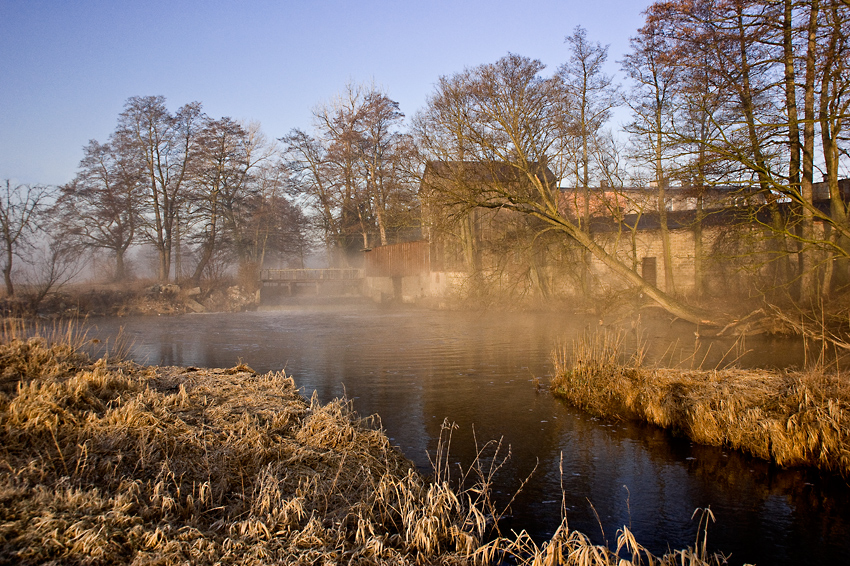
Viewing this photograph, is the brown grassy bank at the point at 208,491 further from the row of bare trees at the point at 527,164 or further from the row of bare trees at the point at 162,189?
the row of bare trees at the point at 162,189

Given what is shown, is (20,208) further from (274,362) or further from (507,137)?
(507,137)

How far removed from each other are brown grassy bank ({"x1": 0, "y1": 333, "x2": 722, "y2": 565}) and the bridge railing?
33.5 metres

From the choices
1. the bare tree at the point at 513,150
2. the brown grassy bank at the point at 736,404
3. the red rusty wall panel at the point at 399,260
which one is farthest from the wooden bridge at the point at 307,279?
the brown grassy bank at the point at 736,404

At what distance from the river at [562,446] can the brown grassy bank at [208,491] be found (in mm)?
479

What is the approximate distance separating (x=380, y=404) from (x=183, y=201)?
28.4 metres

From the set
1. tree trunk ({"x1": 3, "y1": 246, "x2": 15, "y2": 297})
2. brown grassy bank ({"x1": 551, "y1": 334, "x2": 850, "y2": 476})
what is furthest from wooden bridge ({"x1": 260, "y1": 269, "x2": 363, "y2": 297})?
brown grassy bank ({"x1": 551, "y1": 334, "x2": 850, "y2": 476})

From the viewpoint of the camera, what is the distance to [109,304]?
28.0 metres

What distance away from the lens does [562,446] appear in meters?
7.00

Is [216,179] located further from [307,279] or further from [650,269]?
[650,269]

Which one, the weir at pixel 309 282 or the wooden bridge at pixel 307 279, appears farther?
the wooden bridge at pixel 307 279

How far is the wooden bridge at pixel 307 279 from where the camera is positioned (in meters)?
39.8

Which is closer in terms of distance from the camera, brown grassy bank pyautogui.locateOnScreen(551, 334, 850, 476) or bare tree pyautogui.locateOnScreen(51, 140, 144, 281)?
brown grassy bank pyautogui.locateOnScreen(551, 334, 850, 476)

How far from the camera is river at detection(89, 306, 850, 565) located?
16.0 ft

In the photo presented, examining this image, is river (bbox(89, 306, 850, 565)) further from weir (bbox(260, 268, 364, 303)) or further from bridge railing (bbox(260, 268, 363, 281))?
bridge railing (bbox(260, 268, 363, 281))
